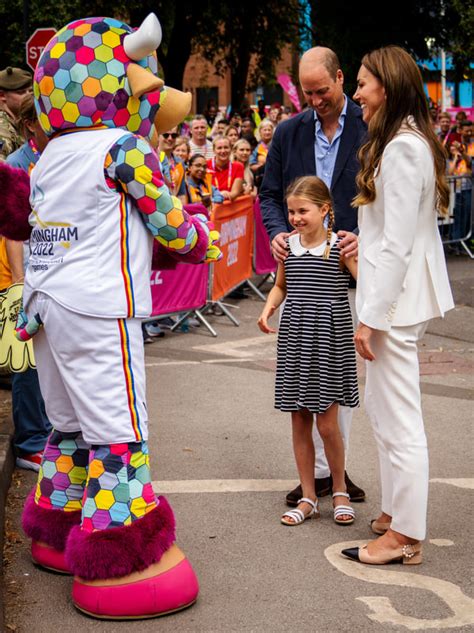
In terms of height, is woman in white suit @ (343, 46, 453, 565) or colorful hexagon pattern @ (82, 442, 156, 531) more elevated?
woman in white suit @ (343, 46, 453, 565)

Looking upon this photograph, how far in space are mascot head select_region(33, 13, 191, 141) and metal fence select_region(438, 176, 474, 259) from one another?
12027mm

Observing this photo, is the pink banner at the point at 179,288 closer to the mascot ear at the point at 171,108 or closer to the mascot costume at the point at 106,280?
the mascot ear at the point at 171,108

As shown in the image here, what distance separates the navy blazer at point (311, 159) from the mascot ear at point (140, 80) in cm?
150

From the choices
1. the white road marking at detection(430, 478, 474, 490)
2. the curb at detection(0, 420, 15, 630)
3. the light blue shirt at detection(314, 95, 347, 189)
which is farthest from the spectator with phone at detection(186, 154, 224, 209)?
the white road marking at detection(430, 478, 474, 490)

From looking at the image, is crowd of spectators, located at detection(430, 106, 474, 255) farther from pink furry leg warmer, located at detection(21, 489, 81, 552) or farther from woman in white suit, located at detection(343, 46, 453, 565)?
pink furry leg warmer, located at detection(21, 489, 81, 552)

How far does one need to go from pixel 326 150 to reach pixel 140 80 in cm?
164

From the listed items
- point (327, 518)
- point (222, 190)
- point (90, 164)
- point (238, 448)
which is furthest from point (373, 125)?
point (222, 190)

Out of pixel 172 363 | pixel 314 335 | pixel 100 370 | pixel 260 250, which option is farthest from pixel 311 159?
pixel 260 250

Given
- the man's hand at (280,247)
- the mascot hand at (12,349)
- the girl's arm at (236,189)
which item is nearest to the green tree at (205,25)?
the girl's arm at (236,189)

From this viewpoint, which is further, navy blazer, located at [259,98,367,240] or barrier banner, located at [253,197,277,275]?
barrier banner, located at [253,197,277,275]

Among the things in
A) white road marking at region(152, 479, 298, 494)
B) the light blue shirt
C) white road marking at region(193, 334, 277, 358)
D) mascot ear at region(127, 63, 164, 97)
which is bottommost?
white road marking at region(193, 334, 277, 358)

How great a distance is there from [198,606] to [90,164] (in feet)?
5.63

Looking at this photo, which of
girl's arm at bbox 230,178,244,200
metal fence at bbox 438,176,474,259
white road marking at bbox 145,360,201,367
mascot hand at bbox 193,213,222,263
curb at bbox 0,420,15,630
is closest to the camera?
mascot hand at bbox 193,213,222,263

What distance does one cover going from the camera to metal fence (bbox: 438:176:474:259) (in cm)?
1584
